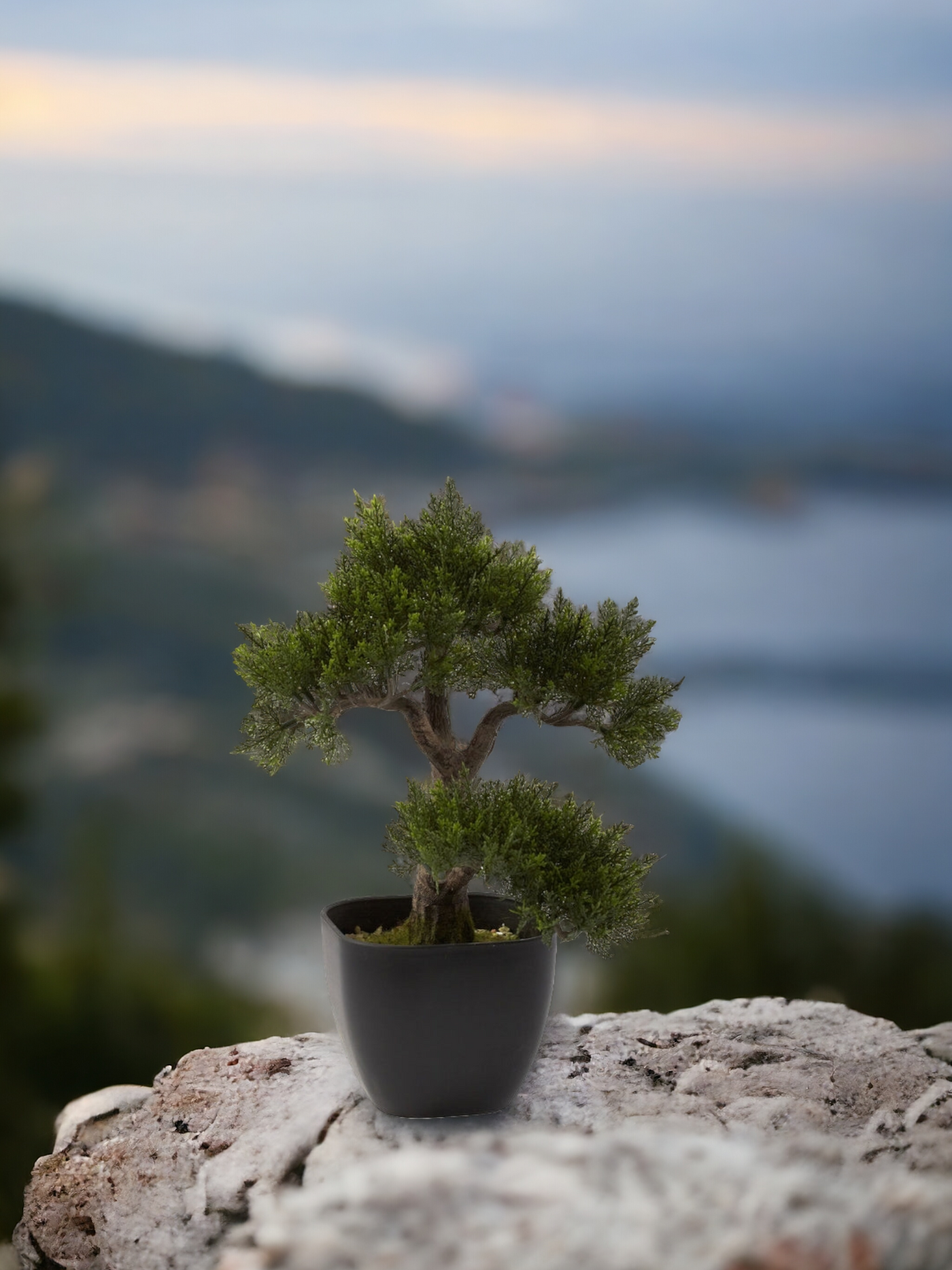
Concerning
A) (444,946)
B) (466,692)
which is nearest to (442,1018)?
(444,946)

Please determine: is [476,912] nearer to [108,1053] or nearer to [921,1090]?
[921,1090]

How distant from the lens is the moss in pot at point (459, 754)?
229 centimetres

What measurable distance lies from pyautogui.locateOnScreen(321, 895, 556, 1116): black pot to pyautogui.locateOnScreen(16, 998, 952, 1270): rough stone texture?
0.06 m

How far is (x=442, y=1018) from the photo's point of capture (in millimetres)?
2299

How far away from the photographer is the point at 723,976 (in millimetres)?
4008

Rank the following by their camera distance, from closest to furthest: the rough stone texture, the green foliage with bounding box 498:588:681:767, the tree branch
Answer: the rough stone texture
the green foliage with bounding box 498:588:681:767
the tree branch

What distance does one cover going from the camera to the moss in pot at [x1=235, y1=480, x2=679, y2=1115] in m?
2.29

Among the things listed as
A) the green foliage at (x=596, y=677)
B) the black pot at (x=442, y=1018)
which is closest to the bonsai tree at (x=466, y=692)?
the green foliage at (x=596, y=677)

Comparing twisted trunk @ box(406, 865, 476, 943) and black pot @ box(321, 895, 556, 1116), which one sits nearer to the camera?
black pot @ box(321, 895, 556, 1116)

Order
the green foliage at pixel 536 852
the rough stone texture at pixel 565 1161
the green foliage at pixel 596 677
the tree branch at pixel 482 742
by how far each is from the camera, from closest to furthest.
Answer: the rough stone texture at pixel 565 1161 → the green foliage at pixel 536 852 → the green foliage at pixel 596 677 → the tree branch at pixel 482 742

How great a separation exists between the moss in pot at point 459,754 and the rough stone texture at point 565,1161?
17cm

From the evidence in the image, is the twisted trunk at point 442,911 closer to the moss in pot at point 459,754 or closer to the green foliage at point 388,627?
the moss in pot at point 459,754

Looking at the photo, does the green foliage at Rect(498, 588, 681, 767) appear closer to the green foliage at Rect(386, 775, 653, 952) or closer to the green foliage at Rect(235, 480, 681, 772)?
the green foliage at Rect(235, 480, 681, 772)

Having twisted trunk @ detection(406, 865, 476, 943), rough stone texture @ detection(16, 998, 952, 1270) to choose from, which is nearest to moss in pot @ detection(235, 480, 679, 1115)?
twisted trunk @ detection(406, 865, 476, 943)
